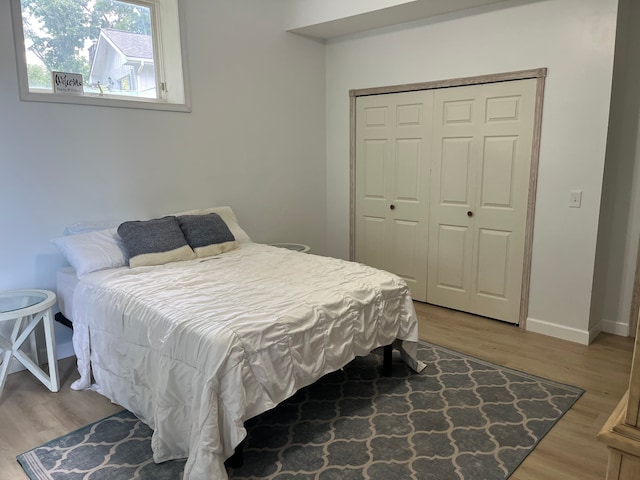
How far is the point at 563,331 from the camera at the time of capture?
3486mm

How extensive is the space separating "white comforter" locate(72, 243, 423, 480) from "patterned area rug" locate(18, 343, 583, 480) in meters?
0.19

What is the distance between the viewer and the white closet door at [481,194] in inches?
140

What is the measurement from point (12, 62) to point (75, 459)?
7.55 ft

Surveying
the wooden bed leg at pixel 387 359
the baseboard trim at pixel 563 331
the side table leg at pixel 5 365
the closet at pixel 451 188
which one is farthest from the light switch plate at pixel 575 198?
the side table leg at pixel 5 365

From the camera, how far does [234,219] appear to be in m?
3.86

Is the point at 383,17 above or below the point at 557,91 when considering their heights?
above

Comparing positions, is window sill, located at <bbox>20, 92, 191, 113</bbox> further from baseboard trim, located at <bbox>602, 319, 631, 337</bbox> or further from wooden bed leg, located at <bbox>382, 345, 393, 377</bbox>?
baseboard trim, located at <bbox>602, 319, 631, 337</bbox>

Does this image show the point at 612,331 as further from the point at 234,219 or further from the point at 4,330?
the point at 4,330

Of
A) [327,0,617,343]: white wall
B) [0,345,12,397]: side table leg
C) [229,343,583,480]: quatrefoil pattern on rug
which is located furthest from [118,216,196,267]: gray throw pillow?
[327,0,617,343]: white wall

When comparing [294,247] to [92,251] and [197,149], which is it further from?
[92,251]

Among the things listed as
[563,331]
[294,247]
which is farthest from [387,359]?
[294,247]

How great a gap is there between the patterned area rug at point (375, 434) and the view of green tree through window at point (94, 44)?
7.58 ft

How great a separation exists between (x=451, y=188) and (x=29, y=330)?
126 inches

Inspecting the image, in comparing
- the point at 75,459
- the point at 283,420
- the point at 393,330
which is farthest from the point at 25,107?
the point at 393,330
